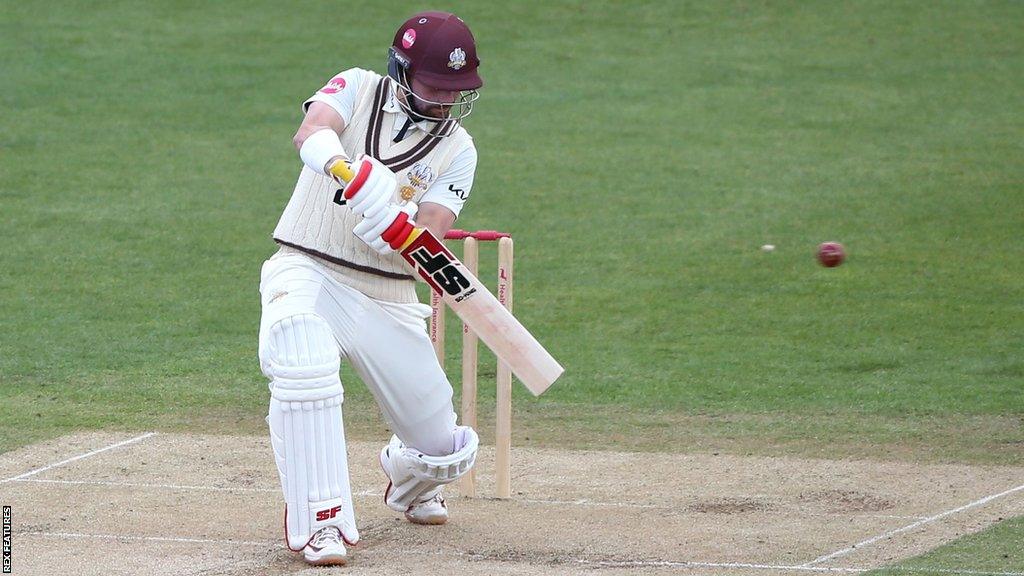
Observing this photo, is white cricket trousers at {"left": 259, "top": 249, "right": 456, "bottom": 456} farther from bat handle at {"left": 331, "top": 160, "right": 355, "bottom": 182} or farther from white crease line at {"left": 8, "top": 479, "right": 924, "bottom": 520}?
white crease line at {"left": 8, "top": 479, "right": 924, "bottom": 520}

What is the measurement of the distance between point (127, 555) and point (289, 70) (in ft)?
36.7

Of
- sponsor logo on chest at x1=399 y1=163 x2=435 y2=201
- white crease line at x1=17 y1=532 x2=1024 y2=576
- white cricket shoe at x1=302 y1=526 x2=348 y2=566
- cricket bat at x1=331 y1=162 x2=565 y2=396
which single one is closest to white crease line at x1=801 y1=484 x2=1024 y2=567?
white crease line at x1=17 y1=532 x2=1024 y2=576

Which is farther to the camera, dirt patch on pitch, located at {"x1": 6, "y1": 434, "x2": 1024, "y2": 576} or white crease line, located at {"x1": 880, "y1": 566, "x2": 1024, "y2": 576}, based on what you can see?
dirt patch on pitch, located at {"x1": 6, "y1": 434, "x2": 1024, "y2": 576}

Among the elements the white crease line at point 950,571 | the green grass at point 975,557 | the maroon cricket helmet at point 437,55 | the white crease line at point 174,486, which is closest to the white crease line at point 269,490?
the white crease line at point 174,486

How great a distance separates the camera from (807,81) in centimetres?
1569

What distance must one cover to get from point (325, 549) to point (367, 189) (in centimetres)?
118

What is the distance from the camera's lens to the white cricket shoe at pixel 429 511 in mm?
5664

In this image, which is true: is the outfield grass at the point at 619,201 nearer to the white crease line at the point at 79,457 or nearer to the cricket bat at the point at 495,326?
the white crease line at the point at 79,457

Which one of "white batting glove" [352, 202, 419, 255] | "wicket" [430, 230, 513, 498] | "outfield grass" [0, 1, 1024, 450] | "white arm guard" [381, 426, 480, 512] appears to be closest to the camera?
"white batting glove" [352, 202, 419, 255]

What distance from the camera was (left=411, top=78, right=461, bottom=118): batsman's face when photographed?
206 inches

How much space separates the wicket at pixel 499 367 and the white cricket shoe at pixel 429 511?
480mm

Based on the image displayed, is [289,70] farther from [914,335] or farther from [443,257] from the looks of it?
[443,257]

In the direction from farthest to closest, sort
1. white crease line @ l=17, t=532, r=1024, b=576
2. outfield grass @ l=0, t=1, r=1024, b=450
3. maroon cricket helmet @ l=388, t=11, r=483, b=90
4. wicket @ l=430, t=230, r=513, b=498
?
outfield grass @ l=0, t=1, r=1024, b=450 → wicket @ l=430, t=230, r=513, b=498 → maroon cricket helmet @ l=388, t=11, r=483, b=90 → white crease line @ l=17, t=532, r=1024, b=576

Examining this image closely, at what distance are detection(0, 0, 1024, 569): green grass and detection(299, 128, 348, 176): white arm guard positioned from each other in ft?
8.30
